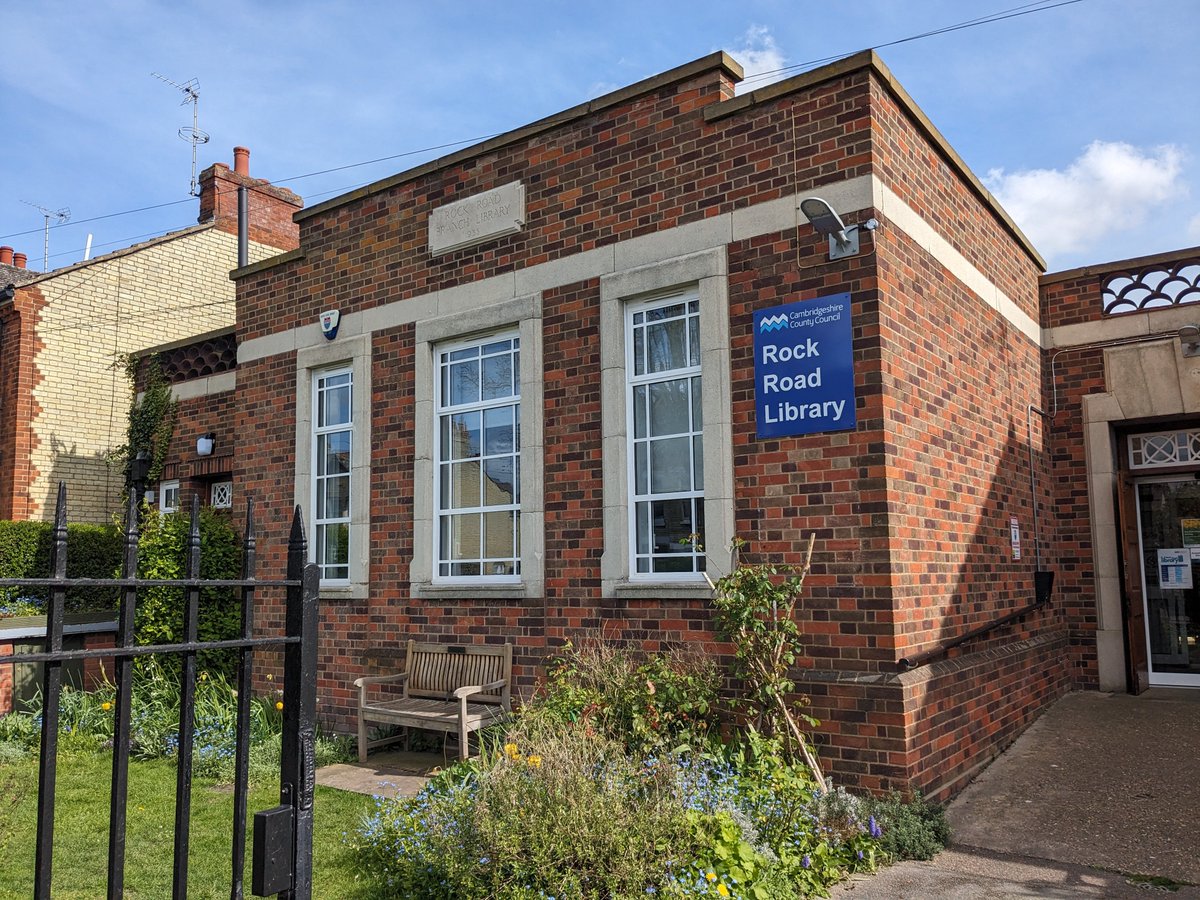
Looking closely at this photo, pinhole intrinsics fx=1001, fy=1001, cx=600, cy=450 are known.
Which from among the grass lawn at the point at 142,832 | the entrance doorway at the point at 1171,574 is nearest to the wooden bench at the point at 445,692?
the grass lawn at the point at 142,832

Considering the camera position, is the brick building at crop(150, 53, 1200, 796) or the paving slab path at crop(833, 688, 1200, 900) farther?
the brick building at crop(150, 53, 1200, 796)

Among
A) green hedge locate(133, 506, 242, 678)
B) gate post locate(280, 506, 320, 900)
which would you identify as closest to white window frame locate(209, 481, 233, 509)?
green hedge locate(133, 506, 242, 678)

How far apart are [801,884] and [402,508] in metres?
5.22

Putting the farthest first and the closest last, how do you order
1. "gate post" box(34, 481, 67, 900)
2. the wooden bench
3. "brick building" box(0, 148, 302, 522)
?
"brick building" box(0, 148, 302, 522), the wooden bench, "gate post" box(34, 481, 67, 900)

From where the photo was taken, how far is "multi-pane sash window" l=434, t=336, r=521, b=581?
339 inches

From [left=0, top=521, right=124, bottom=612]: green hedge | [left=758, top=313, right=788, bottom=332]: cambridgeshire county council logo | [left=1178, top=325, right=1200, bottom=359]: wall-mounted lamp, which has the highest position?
[left=1178, top=325, right=1200, bottom=359]: wall-mounted lamp

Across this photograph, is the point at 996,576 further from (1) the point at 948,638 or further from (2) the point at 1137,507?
(2) the point at 1137,507

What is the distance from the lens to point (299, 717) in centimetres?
299

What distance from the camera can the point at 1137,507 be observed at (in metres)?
10.1

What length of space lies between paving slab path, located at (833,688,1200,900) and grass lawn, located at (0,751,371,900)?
10.1 feet

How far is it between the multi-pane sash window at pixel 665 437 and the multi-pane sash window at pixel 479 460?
1246mm

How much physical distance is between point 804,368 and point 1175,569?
5593mm

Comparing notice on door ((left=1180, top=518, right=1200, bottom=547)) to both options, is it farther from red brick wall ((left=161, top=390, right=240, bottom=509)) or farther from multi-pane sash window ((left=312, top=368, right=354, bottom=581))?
red brick wall ((left=161, top=390, right=240, bottom=509))

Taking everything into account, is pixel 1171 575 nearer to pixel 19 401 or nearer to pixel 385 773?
pixel 385 773
